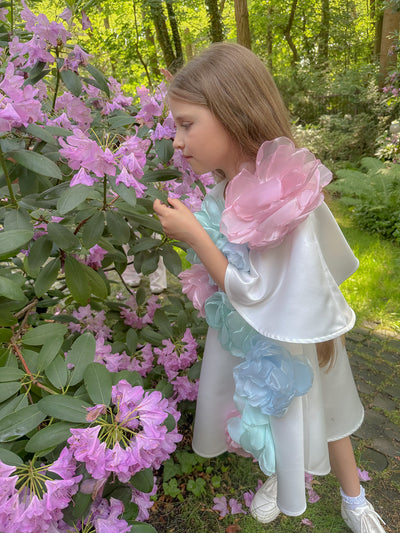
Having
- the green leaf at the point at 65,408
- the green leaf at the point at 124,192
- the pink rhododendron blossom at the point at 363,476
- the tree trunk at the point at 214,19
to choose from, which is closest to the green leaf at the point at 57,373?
the green leaf at the point at 65,408

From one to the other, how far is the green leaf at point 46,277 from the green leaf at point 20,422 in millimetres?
523

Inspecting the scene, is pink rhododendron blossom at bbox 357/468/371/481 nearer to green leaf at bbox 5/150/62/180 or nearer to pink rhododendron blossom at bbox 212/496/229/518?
pink rhododendron blossom at bbox 212/496/229/518

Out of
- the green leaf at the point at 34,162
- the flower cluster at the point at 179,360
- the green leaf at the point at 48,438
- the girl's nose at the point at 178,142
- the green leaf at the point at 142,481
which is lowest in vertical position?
the flower cluster at the point at 179,360

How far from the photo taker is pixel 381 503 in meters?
1.82

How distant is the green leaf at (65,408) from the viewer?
935 millimetres

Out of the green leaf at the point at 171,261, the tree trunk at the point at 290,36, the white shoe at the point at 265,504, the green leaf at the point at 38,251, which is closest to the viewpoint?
the green leaf at the point at 38,251

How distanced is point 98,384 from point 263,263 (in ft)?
1.83

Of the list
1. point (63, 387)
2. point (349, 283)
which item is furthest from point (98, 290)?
point (349, 283)

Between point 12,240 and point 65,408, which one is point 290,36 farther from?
point 65,408

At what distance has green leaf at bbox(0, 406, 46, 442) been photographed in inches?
37.0

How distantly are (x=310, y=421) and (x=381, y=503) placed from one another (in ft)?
2.50

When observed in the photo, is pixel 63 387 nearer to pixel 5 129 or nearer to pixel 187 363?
pixel 5 129

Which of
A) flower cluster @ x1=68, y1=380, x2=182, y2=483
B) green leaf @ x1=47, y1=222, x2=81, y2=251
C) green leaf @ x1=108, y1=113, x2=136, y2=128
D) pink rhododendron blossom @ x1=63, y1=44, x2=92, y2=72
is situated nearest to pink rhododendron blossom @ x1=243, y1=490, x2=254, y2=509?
flower cluster @ x1=68, y1=380, x2=182, y2=483

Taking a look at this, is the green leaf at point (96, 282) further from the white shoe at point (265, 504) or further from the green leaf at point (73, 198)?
the white shoe at point (265, 504)
